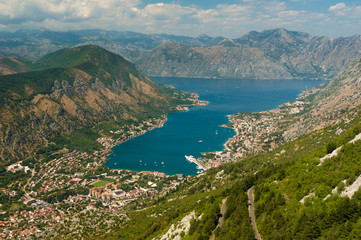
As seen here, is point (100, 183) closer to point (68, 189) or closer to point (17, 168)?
point (68, 189)

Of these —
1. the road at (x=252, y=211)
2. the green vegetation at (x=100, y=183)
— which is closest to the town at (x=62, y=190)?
the green vegetation at (x=100, y=183)

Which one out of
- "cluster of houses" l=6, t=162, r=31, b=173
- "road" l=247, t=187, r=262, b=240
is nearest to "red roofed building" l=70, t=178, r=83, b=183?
"cluster of houses" l=6, t=162, r=31, b=173

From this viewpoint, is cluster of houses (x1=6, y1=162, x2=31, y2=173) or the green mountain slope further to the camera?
cluster of houses (x1=6, y1=162, x2=31, y2=173)

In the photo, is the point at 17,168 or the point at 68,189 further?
the point at 17,168

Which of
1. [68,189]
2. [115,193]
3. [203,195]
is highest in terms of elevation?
[203,195]

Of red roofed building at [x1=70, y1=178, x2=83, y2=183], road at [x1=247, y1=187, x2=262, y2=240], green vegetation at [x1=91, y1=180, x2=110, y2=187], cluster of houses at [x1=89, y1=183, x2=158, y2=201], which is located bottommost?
red roofed building at [x1=70, y1=178, x2=83, y2=183]

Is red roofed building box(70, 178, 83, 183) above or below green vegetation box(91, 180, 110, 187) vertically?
below

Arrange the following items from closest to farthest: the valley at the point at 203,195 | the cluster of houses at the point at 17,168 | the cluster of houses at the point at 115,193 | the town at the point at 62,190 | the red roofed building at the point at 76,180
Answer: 1. the valley at the point at 203,195
2. the town at the point at 62,190
3. the cluster of houses at the point at 115,193
4. the red roofed building at the point at 76,180
5. the cluster of houses at the point at 17,168

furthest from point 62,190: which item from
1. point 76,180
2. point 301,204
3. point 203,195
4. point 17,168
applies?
point 301,204

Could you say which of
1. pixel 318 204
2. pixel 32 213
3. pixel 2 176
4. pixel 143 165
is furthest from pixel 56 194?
pixel 318 204

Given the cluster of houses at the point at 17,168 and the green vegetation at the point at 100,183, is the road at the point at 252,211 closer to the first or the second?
the green vegetation at the point at 100,183

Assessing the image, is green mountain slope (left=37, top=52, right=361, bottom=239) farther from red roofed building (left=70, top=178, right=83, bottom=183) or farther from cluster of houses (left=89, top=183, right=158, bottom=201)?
red roofed building (left=70, top=178, right=83, bottom=183)
